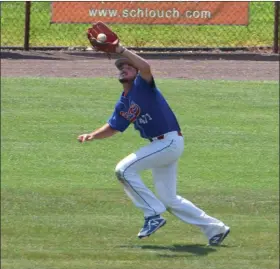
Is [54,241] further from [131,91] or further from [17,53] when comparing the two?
[17,53]

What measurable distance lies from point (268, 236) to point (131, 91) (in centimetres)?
152

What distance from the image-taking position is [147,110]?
830 centimetres

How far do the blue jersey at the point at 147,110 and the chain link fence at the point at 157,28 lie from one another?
33.9ft

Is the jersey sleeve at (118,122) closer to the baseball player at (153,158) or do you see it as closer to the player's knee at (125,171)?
the baseball player at (153,158)

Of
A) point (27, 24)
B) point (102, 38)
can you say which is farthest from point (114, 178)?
point (27, 24)

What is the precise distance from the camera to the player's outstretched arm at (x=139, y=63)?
807 cm

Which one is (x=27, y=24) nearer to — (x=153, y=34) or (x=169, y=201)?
(x=153, y=34)

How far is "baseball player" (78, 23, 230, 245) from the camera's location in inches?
327

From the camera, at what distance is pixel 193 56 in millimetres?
18266

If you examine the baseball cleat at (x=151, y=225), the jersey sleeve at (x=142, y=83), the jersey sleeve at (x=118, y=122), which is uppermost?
the jersey sleeve at (x=142, y=83)

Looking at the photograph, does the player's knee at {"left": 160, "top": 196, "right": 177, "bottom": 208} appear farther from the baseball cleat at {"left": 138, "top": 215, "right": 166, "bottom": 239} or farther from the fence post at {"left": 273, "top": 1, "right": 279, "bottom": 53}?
the fence post at {"left": 273, "top": 1, "right": 279, "bottom": 53}

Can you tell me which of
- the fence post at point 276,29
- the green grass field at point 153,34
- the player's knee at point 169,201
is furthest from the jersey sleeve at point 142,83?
the green grass field at point 153,34

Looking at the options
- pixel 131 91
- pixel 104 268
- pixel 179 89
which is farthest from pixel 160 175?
pixel 179 89

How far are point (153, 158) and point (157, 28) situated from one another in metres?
11.3
